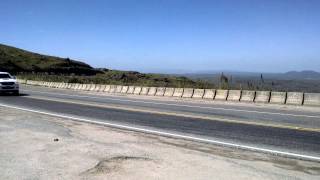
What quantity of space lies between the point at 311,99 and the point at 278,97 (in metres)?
1.91

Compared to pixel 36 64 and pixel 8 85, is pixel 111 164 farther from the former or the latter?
pixel 36 64

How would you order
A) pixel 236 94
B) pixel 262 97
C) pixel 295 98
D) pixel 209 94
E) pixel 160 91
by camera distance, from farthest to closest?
pixel 160 91 < pixel 209 94 < pixel 236 94 < pixel 262 97 < pixel 295 98

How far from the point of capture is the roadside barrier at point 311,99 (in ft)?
67.5

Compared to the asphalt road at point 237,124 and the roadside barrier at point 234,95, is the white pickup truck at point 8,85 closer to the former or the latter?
the asphalt road at point 237,124

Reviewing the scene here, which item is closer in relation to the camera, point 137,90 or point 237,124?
point 237,124

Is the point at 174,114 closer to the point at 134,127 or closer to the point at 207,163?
the point at 134,127

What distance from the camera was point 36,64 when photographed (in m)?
118

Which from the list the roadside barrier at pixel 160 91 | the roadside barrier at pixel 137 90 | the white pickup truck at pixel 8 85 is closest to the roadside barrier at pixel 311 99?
the roadside barrier at pixel 160 91

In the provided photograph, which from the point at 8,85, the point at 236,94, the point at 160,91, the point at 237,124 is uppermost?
the point at 236,94

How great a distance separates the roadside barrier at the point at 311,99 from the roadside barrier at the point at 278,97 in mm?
1128

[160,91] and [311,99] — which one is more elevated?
[311,99]

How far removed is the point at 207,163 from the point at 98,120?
27.7 feet

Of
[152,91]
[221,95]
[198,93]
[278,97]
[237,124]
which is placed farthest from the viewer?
[152,91]

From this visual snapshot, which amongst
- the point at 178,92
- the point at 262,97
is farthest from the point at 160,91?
the point at 262,97
